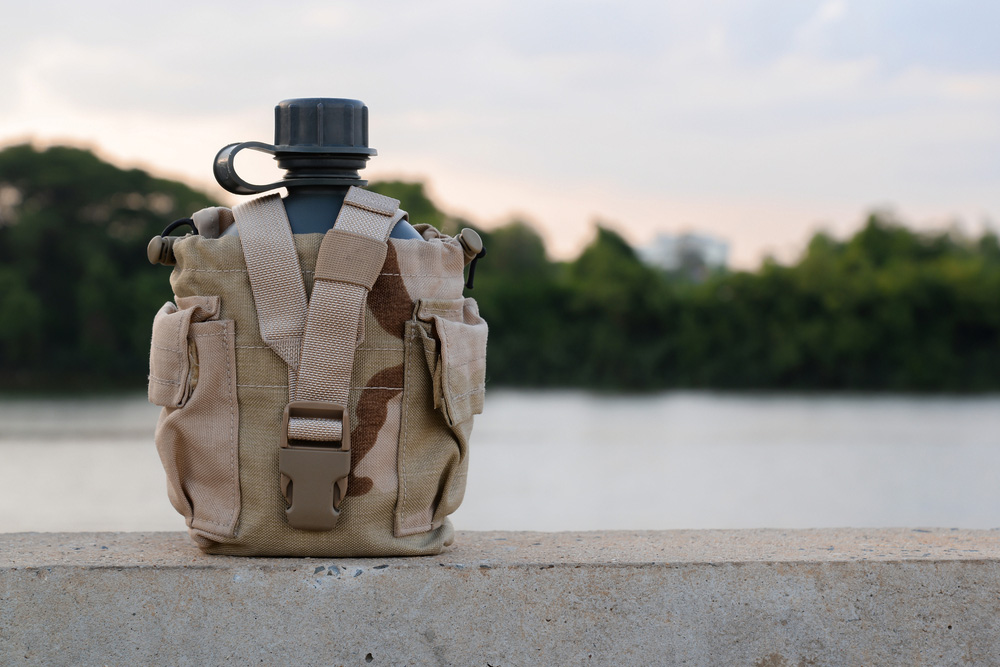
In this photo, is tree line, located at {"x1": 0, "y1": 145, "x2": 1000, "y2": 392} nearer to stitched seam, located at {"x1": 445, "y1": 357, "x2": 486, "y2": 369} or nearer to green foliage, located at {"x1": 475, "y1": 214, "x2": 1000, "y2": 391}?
green foliage, located at {"x1": 475, "y1": 214, "x2": 1000, "y2": 391}

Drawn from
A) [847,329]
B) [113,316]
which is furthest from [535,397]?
[113,316]

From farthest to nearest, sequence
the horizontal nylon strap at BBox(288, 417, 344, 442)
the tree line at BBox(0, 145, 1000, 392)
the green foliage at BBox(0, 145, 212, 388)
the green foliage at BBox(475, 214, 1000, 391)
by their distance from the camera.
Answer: the green foliage at BBox(475, 214, 1000, 391) → the tree line at BBox(0, 145, 1000, 392) → the green foliage at BBox(0, 145, 212, 388) → the horizontal nylon strap at BBox(288, 417, 344, 442)

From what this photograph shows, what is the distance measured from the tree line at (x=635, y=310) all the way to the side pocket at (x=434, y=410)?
18.7 metres

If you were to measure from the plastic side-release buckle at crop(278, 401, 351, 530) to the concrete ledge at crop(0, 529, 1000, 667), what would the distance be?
0.16 meters

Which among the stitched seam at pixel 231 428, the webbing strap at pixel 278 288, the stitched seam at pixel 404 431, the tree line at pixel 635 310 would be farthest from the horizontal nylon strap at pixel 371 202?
the tree line at pixel 635 310

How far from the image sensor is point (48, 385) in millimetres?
20844

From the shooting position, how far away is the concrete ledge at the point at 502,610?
78.7 inches

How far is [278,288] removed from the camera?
197 cm

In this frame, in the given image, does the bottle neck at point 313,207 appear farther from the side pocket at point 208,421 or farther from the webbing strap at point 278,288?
the side pocket at point 208,421

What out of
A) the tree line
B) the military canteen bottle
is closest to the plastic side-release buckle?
the military canteen bottle

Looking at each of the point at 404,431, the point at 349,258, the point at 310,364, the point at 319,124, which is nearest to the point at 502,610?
the point at 404,431

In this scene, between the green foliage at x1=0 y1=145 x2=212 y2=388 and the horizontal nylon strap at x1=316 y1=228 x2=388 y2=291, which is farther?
the green foliage at x1=0 y1=145 x2=212 y2=388

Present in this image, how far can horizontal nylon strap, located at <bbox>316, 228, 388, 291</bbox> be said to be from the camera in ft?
6.40

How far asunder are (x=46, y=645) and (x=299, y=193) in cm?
106
